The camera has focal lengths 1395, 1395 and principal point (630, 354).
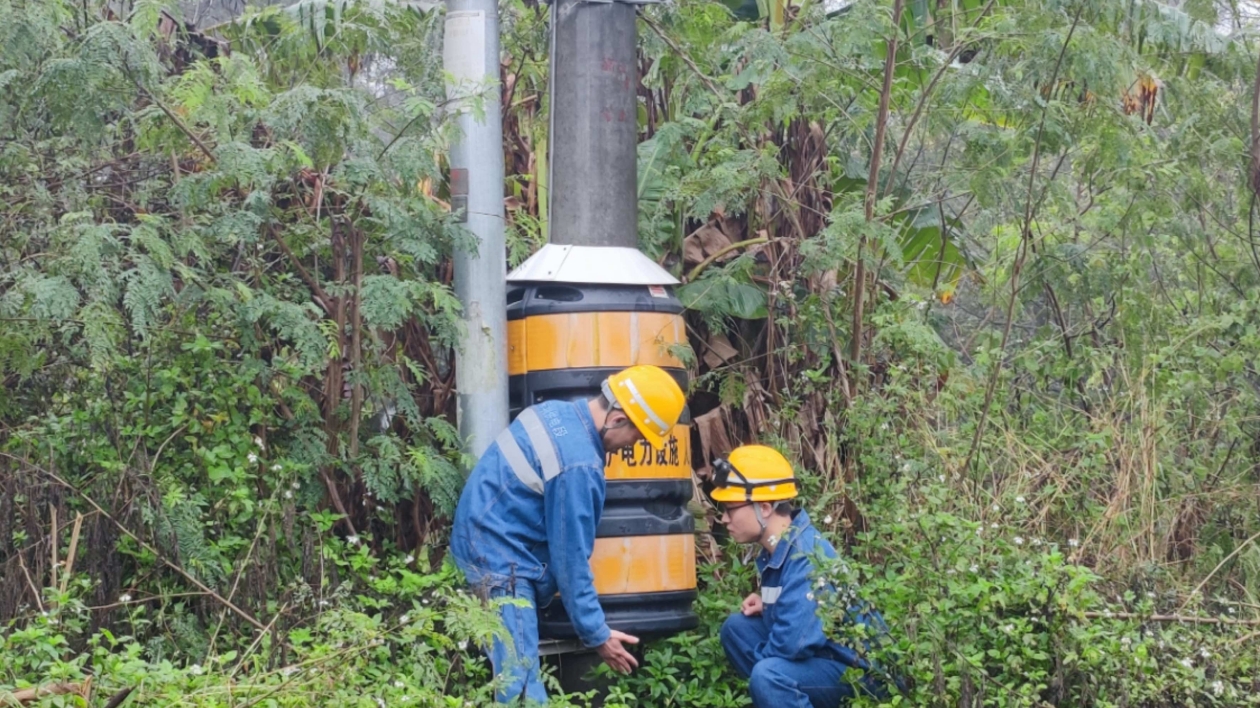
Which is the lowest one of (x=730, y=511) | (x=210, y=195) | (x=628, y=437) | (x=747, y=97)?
(x=730, y=511)

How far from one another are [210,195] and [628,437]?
75.0 inches

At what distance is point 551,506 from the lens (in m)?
5.46

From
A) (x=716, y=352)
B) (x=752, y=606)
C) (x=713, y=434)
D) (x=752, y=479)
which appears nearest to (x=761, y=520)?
(x=752, y=479)

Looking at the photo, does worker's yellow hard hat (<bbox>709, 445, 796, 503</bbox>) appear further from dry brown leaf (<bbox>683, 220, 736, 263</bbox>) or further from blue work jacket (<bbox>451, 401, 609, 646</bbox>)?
dry brown leaf (<bbox>683, 220, 736, 263</bbox>)

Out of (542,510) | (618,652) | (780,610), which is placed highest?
Answer: (542,510)

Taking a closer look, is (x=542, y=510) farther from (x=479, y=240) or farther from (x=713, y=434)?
(x=713, y=434)

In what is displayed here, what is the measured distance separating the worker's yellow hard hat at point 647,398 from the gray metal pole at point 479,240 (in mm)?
584

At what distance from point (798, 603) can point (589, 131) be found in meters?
2.20

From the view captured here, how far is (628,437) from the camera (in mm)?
5633

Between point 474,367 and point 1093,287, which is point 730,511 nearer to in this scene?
point 474,367

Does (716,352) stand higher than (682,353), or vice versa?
(682,353)

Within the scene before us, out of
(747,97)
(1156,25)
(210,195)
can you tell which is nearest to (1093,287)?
(1156,25)

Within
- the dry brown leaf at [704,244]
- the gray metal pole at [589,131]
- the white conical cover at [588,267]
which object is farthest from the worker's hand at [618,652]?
the dry brown leaf at [704,244]

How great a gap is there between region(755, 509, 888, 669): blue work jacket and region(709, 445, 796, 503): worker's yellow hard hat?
0.16 m
